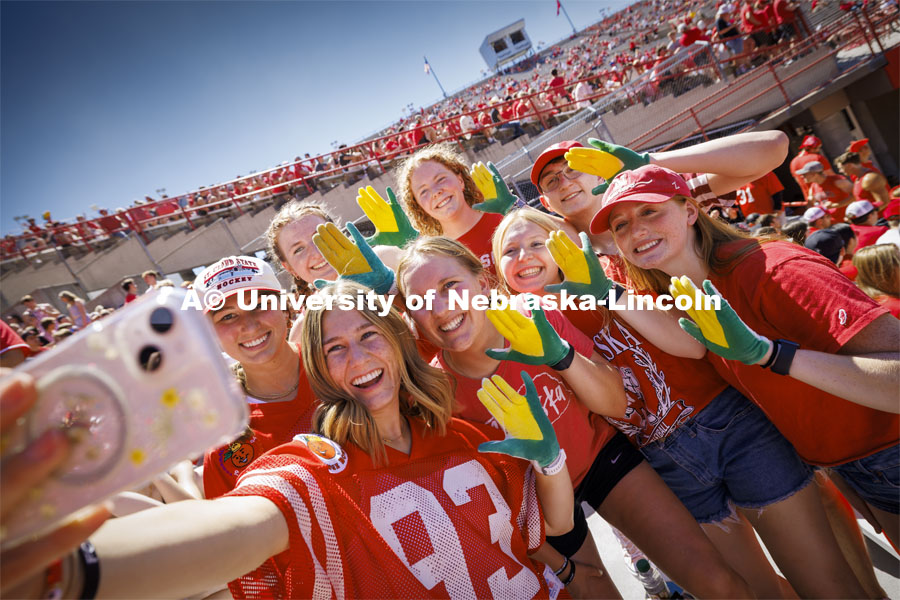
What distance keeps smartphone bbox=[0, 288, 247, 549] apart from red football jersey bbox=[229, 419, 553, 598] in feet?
1.77

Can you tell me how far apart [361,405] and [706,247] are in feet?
4.97

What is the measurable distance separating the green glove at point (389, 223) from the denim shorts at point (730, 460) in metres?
1.98

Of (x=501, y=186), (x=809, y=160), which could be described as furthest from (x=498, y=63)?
(x=501, y=186)

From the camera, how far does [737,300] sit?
1780 millimetres

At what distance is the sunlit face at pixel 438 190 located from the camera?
316 centimetres

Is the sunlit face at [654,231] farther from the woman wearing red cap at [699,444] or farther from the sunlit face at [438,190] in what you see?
the sunlit face at [438,190]

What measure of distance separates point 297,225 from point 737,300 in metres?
2.47

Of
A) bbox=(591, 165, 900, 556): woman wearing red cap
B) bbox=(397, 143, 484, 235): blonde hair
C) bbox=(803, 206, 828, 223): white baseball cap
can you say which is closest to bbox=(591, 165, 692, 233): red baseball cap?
bbox=(591, 165, 900, 556): woman wearing red cap

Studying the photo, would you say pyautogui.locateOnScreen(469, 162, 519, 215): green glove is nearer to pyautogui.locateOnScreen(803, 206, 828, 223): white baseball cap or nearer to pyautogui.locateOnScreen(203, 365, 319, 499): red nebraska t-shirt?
pyautogui.locateOnScreen(203, 365, 319, 499): red nebraska t-shirt

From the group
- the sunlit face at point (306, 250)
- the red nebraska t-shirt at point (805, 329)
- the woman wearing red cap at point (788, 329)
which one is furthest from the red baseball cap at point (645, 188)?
the sunlit face at point (306, 250)

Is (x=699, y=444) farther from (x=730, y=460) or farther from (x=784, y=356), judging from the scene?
(x=784, y=356)

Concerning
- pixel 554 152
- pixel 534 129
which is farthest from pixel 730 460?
pixel 534 129

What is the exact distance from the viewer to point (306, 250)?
9.87 ft

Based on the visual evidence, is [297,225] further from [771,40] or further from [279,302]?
[771,40]
